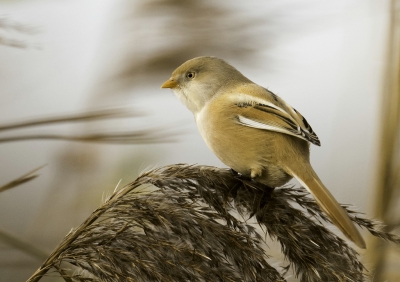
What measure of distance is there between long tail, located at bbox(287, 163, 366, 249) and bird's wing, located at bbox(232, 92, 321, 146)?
0.37 ft

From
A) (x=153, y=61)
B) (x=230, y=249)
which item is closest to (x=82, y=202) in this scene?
(x=153, y=61)

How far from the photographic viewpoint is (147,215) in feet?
4.53

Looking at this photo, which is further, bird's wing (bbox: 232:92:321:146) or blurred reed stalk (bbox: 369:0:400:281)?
blurred reed stalk (bbox: 369:0:400:281)

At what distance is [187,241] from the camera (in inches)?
54.0

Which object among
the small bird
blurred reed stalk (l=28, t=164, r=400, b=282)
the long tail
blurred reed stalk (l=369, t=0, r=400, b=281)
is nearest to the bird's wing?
the small bird

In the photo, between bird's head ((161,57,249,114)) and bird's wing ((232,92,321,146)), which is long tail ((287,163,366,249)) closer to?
bird's wing ((232,92,321,146))

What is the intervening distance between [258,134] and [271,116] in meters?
0.08

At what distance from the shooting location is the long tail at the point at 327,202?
4.15 ft

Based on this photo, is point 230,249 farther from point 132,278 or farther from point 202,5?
point 202,5

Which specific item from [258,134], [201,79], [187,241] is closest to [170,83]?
Result: [201,79]

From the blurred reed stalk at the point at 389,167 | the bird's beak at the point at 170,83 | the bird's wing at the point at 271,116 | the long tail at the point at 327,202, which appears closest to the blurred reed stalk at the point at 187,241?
the long tail at the point at 327,202

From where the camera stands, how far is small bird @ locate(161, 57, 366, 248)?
1.56 m

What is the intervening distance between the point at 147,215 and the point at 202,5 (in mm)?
1027

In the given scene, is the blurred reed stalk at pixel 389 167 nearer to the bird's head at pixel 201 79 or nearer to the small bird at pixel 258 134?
the small bird at pixel 258 134
